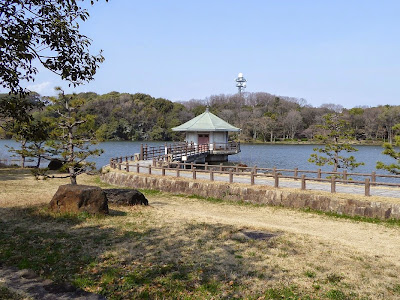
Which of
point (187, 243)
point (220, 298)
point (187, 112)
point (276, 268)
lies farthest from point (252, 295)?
point (187, 112)

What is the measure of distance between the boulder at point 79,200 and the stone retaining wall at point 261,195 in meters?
8.10

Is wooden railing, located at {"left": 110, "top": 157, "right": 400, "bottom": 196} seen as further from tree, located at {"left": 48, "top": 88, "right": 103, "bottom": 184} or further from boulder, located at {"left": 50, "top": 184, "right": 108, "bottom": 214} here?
boulder, located at {"left": 50, "top": 184, "right": 108, "bottom": 214}

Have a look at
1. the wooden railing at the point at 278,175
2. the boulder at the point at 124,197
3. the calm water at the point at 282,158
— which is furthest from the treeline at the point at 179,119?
the boulder at the point at 124,197

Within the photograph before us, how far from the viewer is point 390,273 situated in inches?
267

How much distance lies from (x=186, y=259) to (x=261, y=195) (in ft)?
32.8

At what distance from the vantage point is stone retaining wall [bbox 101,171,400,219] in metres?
13.4

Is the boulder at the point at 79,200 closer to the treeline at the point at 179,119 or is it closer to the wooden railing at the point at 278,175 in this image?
the wooden railing at the point at 278,175

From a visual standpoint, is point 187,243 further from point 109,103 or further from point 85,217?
point 109,103

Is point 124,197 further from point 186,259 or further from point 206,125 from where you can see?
point 206,125

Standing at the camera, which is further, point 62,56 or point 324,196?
point 324,196

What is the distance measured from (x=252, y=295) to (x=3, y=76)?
5223 millimetres

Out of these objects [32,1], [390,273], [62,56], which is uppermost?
[32,1]

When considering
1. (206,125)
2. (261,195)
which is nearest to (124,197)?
(261,195)

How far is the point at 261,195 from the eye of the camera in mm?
16406
